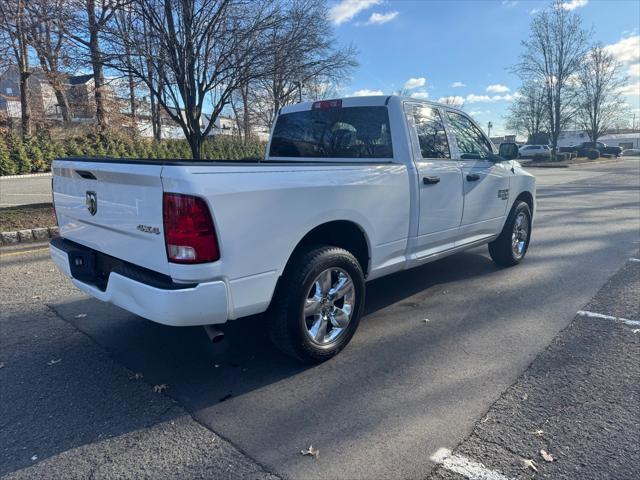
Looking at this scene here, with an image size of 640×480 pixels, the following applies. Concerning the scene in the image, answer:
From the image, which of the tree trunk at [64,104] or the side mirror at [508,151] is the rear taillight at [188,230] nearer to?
the side mirror at [508,151]

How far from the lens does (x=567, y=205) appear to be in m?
11.7

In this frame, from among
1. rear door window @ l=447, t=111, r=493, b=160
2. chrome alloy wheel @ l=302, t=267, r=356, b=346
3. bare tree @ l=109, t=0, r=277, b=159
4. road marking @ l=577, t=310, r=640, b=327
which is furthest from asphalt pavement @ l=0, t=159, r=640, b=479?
bare tree @ l=109, t=0, r=277, b=159

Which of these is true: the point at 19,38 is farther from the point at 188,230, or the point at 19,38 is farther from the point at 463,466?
the point at 463,466

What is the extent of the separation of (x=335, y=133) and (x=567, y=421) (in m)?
3.02

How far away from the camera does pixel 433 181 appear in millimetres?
4059

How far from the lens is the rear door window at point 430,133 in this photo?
419 centimetres

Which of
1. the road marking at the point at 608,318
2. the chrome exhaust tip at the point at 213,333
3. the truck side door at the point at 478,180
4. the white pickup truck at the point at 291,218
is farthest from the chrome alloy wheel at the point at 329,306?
the road marking at the point at 608,318

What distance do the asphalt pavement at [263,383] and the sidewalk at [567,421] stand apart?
0.10 metres

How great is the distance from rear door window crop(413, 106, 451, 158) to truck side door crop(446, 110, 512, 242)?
21cm

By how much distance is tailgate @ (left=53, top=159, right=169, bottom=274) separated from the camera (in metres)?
2.59

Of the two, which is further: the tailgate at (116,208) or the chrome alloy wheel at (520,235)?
the chrome alloy wheel at (520,235)

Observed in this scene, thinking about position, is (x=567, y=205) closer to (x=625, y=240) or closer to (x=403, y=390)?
(x=625, y=240)

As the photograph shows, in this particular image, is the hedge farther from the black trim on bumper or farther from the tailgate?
the black trim on bumper

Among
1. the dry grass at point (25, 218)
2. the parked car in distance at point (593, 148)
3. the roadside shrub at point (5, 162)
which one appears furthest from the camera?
the parked car in distance at point (593, 148)
